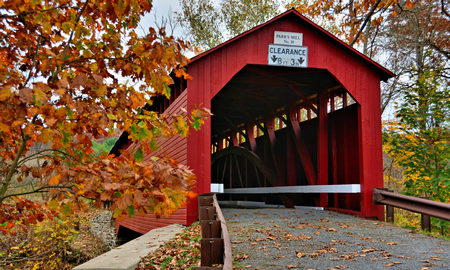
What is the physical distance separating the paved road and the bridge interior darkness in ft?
8.07

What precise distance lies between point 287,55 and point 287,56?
3 centimetres

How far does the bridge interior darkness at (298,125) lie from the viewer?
9.77 meters

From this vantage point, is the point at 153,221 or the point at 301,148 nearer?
the point at 301,148

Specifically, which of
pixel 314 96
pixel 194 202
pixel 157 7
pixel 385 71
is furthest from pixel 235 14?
pixel 194 202

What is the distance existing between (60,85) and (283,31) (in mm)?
7058

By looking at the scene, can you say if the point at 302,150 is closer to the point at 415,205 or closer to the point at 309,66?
the point at 309,66

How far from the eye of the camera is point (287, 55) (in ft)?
29.8

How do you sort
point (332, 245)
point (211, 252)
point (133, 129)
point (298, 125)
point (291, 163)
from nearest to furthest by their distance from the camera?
1. point (211, 252)
2. point (133, 129)
3. point (332, 245)
4. point (298, 125)
5. point (291, 163)

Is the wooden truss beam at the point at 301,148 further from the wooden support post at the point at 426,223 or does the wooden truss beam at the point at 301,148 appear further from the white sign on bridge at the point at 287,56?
the wooden support post at the point at 426,223

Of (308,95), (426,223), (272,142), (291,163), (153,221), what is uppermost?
(308,95)

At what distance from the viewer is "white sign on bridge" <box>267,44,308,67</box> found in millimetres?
9031

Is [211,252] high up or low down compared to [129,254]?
up

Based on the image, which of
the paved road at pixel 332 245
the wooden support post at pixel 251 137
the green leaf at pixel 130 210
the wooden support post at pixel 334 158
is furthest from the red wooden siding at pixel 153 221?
the wooden support post at pixel 251 137

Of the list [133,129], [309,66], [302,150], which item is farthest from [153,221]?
[133,129]
